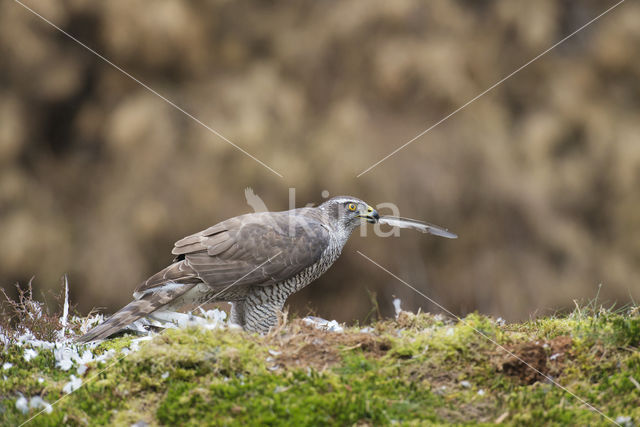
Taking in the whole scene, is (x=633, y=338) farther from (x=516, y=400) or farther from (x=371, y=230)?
(x=371, y=230)

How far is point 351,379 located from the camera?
107 inches

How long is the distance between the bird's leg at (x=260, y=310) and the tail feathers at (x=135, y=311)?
436mm

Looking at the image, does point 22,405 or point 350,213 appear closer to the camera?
point 22,405

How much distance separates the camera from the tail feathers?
11.8 ft

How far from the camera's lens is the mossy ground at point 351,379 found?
8.13 feet

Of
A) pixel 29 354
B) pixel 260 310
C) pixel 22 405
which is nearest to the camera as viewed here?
pixel 22 405

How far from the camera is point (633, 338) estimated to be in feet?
9.52

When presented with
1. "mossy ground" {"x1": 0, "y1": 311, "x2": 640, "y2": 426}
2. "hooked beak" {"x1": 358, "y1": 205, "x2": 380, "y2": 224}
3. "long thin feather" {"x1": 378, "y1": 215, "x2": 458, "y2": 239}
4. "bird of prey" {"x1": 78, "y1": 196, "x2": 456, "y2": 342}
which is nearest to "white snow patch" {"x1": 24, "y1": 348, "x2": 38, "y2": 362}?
"mossy ground" {"x1": 0, "y1": 311, "x2": 640, "y2": 426}

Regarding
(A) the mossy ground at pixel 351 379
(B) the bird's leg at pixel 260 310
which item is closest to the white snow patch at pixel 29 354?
(A) the mossy ground at pixel 351 379

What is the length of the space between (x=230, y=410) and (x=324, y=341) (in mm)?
697

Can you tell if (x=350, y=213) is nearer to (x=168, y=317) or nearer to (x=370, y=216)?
(x=370, y=216)

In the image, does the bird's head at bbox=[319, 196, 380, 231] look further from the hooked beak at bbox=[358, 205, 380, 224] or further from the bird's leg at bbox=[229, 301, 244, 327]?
the bird's leg at bbox=[229, 301, 244, 327]

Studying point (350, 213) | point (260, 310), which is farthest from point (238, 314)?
point (350, 213)

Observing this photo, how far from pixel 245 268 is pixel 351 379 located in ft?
4.87
